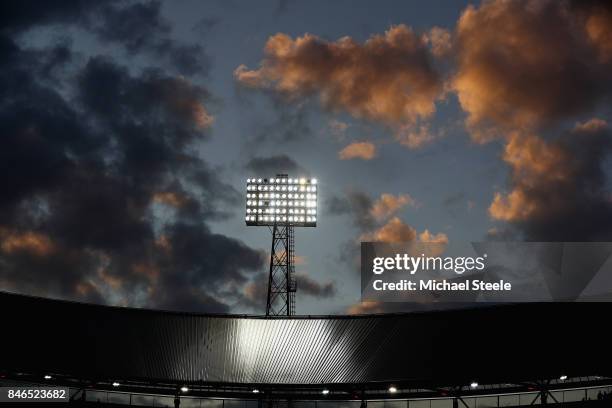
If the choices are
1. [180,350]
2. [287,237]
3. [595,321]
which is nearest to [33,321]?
A: [180,350]

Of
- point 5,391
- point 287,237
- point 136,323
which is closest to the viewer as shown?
point 5,391

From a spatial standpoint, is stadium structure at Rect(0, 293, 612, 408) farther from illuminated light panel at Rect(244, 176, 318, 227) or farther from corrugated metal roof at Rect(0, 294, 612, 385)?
illuminated light panel at Rect(244, 176, 318, 227)

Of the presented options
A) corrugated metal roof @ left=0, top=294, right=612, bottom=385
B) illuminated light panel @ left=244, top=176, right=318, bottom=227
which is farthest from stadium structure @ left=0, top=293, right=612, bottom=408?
illuminated light panel @ left=244, top=176, right=318, bottom=227

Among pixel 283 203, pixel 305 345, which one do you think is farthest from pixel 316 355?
pixel 283 203

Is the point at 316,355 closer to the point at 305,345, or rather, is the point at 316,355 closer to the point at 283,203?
the point at 305,345

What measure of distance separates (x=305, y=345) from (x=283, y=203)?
17160mm

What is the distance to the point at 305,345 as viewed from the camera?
5022cm

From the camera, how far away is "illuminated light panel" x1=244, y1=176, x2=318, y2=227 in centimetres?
6372

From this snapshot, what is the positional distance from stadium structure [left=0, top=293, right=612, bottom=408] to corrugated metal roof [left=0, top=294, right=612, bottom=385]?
0.07 meters

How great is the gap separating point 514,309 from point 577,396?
26.8ft

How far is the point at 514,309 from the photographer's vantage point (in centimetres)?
4794

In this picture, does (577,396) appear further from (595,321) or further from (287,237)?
(287,237)

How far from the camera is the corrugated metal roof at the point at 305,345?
45094mm

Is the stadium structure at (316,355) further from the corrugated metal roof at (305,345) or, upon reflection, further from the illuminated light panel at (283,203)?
the illuminated light panel at (283,203)
